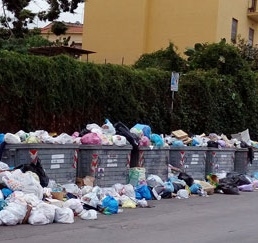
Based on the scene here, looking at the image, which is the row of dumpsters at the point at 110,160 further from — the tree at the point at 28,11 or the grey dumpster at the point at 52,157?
the tree at the point at 28,11

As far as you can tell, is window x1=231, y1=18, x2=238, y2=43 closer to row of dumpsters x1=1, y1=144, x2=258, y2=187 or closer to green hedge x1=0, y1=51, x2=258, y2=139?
green hedge x1=0, y1=51, x2=258, y2=139

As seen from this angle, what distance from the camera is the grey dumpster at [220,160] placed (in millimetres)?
15008

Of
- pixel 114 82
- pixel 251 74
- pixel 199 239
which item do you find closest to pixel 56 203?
pixel 199 239

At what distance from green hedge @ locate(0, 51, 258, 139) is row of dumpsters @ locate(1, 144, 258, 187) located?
2.22 m

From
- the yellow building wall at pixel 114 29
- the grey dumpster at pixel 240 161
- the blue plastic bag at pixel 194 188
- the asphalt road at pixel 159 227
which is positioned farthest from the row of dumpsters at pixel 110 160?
the yellow building wall at pixel 114 29

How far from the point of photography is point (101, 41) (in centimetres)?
3447

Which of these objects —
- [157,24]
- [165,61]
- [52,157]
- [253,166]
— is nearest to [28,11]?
[165,61]

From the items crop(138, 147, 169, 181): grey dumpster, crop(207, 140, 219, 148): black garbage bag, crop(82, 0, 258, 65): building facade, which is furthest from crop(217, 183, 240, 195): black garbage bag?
crop(82, 0, 258, 65): building facade

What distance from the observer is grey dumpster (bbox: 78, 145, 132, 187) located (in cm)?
1130

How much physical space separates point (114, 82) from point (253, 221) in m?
6.29

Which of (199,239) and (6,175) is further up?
(6,175)

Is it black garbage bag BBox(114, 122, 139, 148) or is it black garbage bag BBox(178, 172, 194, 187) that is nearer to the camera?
black garbage bag BBox(114, 122, 139, 148)

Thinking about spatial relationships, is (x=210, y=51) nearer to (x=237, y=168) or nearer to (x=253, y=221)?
(x=237, y=168)

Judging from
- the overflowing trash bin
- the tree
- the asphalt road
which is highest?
the tree
